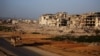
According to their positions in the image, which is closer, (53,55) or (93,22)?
(53,55)

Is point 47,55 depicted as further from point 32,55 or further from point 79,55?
point 79,55

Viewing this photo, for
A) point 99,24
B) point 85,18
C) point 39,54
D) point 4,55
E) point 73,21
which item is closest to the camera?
point 4,55

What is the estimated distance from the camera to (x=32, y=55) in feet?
92.8

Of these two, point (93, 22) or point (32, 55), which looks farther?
point (93, 22)

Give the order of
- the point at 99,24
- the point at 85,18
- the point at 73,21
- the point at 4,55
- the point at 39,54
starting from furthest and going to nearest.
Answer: the point at 73,21 → the point at 85,18 → the point at 99,24 → the point at 39,54 → the point at 4,55

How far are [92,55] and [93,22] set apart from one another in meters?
61.3

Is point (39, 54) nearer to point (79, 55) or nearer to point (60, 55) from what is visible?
point (60, 55)

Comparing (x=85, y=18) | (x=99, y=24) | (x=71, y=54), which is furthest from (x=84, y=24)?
(x=71, y=54)

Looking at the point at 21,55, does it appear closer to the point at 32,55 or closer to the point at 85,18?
the point at 32,55

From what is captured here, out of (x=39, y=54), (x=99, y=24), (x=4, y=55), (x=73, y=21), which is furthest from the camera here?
(x=73, y=21)

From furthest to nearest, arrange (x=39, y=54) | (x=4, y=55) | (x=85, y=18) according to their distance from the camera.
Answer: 1. (x=85, y=18)
2. (x=39, y=54)
3. (x=4, y=55)

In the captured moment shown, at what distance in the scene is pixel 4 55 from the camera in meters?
27.3

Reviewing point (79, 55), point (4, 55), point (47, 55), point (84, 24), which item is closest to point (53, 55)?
point (47, 55)

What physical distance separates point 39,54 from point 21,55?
2.10 meters
